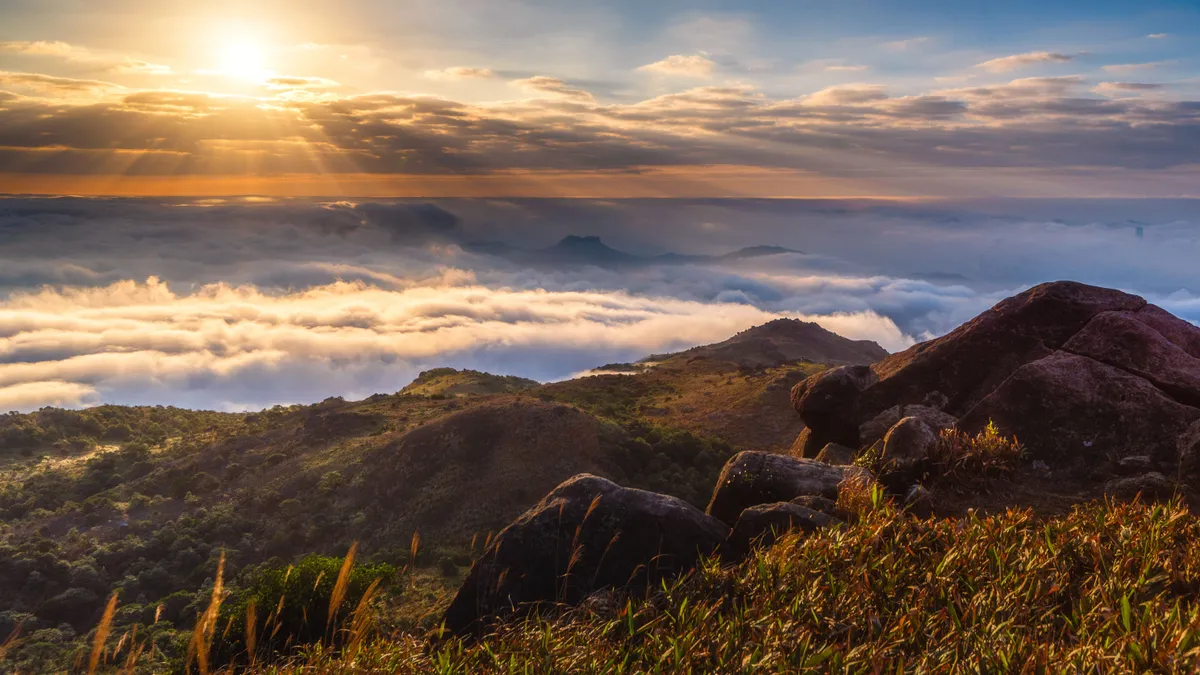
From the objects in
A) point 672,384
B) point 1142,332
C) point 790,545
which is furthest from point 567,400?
point 790,545

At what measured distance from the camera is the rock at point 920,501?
11.4 metres

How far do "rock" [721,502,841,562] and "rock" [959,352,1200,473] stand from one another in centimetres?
576

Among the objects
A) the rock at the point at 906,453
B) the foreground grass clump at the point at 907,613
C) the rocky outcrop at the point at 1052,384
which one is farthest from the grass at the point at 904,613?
the rocky outcrop at the point at 1052,384

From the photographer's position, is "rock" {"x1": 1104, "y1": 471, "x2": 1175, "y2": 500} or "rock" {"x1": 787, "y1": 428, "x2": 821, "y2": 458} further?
"rock" {"x1": 787, "y1": 428, "x2": 821, "y2": 458}

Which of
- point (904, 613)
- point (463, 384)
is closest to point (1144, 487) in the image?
point (904, 613)

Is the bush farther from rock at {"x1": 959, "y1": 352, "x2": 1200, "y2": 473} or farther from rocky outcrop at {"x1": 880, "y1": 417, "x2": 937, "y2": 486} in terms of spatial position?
rock at {"x1": 959, "y1": 352, "x2": 1200, "y2": 473}

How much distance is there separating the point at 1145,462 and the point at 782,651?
418 inches

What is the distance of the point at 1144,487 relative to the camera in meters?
11.7

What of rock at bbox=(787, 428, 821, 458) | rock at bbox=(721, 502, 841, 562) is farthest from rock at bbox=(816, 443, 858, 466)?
rock at bbox=(721, 502, 841, 562)

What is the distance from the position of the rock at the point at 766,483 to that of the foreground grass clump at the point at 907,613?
3637 millimetres

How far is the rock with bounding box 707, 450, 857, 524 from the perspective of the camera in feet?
41.7

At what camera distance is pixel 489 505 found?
33.8 metres

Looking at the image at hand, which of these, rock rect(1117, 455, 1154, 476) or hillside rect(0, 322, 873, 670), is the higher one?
rock rect(1117, 455, 1154, 476)

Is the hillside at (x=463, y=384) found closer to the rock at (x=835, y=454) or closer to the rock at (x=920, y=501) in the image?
the rock at (x=835, y=454)
